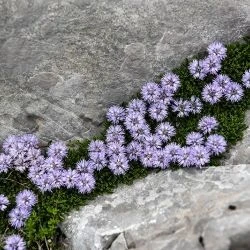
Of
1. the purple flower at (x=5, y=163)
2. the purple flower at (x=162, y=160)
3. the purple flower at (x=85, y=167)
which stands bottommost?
the purple flower at (x=5, y=163)

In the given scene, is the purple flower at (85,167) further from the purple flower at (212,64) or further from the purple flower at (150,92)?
the purple flower at (212,64)

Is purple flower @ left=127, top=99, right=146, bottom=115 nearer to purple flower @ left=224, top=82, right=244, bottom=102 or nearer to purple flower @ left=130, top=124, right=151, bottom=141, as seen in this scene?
purple flower @ left=130, top=124, right=151, bottom=141

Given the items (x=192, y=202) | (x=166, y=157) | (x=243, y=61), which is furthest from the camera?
(x=243, y=61)

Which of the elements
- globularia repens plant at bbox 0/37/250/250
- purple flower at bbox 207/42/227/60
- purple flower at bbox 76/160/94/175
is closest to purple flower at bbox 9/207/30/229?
globularia repens plant at bbox 0/37/250/250

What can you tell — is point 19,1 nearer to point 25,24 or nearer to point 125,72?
point 25,24

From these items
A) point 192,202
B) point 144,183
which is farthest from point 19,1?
point 192,202

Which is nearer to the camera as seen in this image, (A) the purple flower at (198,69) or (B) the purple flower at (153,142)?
(B) the purple flower at (153,142)

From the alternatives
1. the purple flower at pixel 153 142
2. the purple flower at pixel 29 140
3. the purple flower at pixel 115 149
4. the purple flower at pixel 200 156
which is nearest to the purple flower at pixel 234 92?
the purple flower at pixel 200 156
